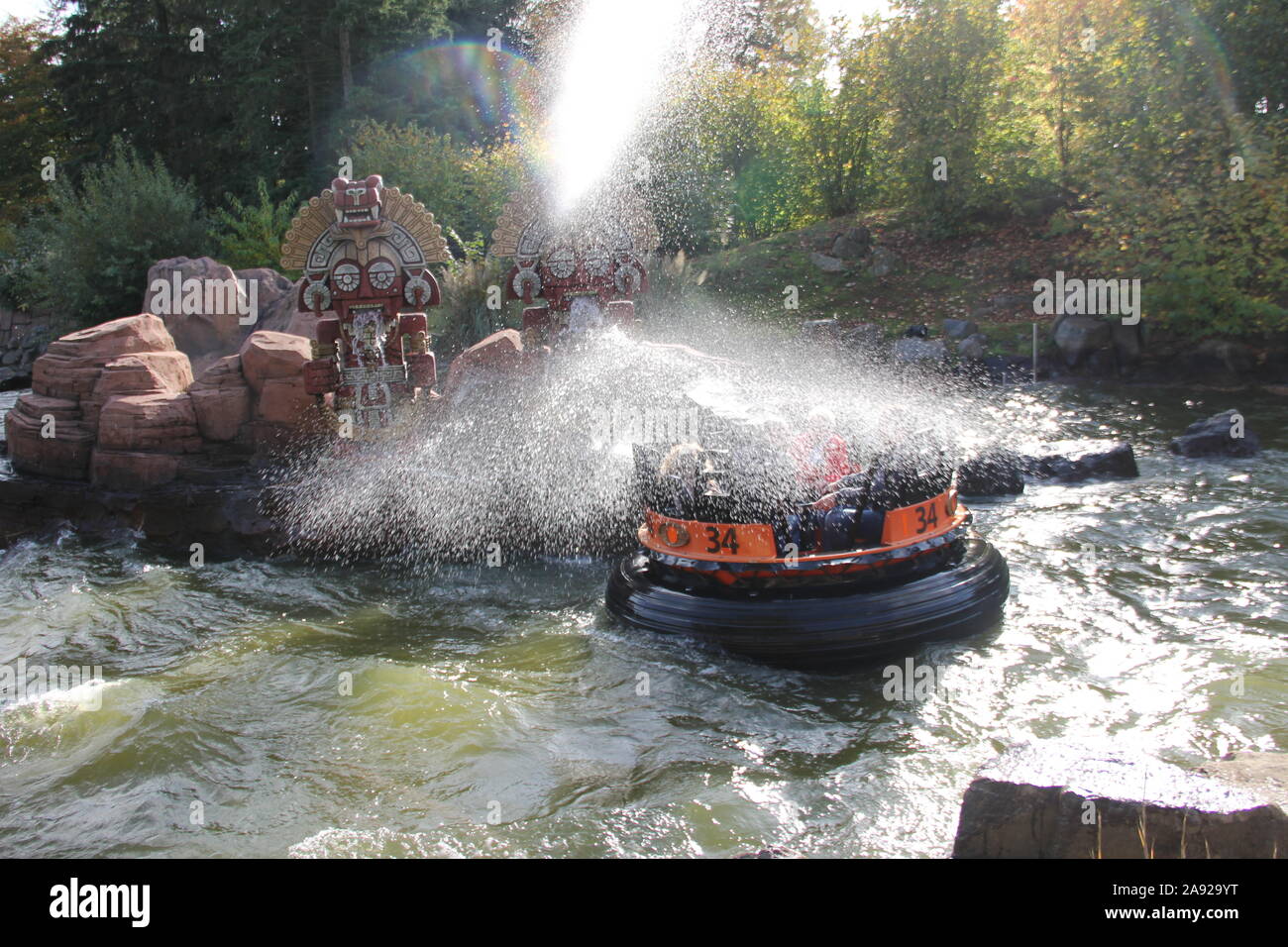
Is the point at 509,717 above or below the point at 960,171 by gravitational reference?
below

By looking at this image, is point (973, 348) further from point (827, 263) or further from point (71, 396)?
point (71, 396)

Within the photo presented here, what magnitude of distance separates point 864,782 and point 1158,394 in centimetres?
1001

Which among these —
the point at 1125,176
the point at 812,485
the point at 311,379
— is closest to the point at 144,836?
the point at 812,485

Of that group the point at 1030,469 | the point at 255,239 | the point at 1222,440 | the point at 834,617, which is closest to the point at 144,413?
the point at 834,617

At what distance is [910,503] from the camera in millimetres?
6176

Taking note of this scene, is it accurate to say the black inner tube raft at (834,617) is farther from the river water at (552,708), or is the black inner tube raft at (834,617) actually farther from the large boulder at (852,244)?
the large boulder at (852,244)

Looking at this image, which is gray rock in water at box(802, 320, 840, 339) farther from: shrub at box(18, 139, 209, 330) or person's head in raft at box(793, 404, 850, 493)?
shrub at box(18, 139, 209, 330)

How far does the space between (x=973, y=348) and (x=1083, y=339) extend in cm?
144

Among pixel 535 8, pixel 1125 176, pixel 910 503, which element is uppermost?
pixel 535 8

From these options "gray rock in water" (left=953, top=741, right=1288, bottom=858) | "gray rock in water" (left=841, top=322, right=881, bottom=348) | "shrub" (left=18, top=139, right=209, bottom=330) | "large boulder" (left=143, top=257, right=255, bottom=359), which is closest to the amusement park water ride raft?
"gray rock in water" (left=953, top=741, right=1288, bottom=858)

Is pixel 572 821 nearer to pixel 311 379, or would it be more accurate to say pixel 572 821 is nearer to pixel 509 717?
pixel 509 717

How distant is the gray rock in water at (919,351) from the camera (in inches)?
545

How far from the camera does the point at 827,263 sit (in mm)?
17797
